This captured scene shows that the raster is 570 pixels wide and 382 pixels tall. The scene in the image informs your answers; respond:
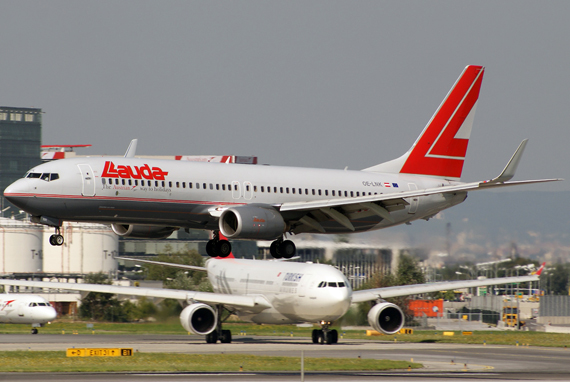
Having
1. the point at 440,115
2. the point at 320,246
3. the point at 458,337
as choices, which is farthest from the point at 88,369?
the point at 458,337

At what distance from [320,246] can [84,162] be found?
41.3m

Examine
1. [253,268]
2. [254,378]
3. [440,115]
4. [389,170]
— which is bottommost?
[254,378]

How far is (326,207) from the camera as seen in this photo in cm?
4366

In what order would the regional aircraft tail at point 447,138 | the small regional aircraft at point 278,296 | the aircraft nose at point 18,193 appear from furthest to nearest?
the small regional aircraft at point 278,296
the regional aircraft tail at point 447,138
the aircraft nose at point 18,193

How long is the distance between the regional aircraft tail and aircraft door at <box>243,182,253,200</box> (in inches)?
441

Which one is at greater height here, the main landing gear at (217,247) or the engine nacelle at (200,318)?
the main landing gear at (217,247)

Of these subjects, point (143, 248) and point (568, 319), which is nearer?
point (568, 319)

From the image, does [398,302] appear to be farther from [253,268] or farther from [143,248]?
[143,248]

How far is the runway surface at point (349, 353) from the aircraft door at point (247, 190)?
8.77m

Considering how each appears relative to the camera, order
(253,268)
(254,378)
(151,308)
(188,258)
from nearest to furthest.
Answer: (254,378), (253,268), (151,308), (188,258)

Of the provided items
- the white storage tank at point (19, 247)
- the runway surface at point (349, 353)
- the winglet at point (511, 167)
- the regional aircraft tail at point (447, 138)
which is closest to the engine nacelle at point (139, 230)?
the runway surface at point (349, 353)

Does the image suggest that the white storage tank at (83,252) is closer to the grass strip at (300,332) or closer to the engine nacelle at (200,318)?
the grass strip at (300,332)

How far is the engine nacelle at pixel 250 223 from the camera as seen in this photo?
133 feet

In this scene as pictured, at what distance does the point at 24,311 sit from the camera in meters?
88.6
